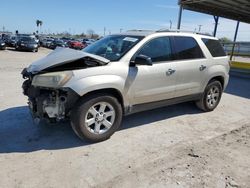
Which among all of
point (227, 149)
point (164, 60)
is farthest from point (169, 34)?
point (227, 149)

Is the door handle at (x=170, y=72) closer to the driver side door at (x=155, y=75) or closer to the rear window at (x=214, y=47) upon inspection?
the driver side door at (x=155, y=75)

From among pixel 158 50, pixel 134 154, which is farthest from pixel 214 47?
pixel 134 154

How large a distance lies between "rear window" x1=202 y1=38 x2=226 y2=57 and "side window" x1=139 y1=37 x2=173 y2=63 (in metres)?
1.27

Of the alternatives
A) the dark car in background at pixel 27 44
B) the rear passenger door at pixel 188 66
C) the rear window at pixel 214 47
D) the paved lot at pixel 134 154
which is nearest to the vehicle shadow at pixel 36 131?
the paved lot at pixel 134 154

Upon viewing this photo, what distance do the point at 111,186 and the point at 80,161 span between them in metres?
0.70

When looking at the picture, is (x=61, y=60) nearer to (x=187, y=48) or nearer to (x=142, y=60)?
(x=142, y=60)

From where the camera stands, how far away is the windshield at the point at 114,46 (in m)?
4.14

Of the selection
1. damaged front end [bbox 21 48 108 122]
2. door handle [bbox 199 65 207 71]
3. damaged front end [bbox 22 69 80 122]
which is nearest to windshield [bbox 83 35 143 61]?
damaged front end [bbox 21 48 108 122]

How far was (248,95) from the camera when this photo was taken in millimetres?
8180

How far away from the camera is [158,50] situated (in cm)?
447

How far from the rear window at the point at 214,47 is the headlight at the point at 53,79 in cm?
341

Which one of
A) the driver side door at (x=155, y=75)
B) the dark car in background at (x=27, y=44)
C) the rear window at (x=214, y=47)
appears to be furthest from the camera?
the dark car in background at (x=27, y=44)

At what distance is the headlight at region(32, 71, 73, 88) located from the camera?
11.2 feet

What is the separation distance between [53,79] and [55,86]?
0.36ft
